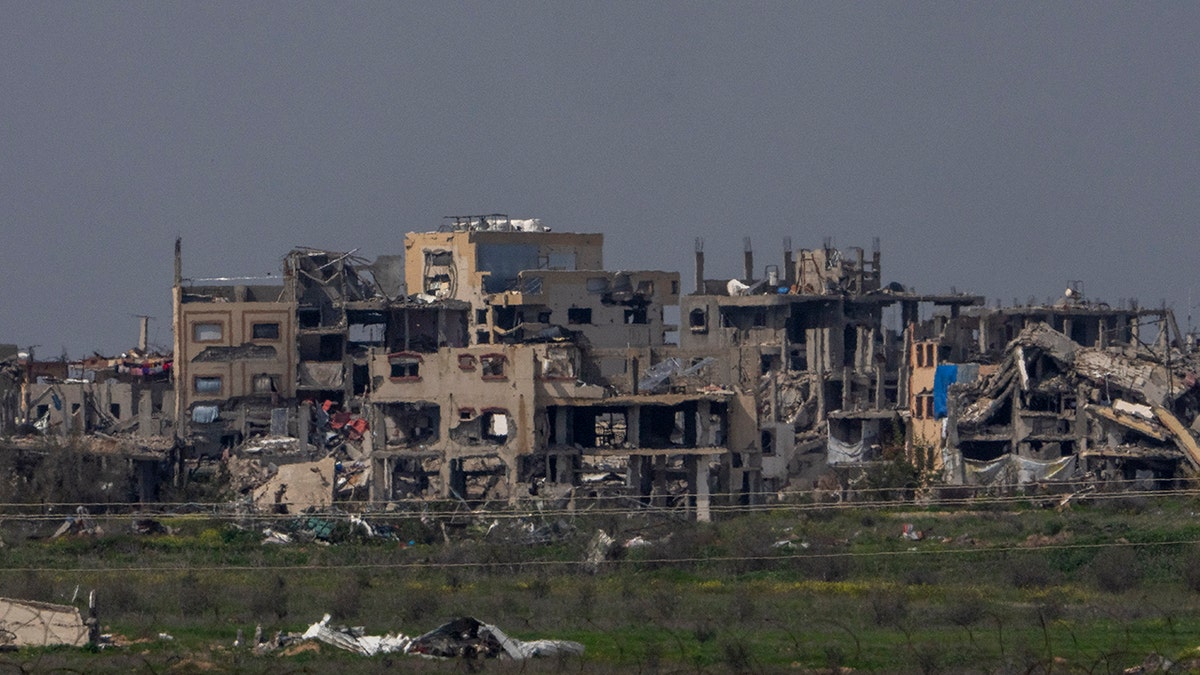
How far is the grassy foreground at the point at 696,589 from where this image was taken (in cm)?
3344

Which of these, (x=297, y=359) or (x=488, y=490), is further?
(x=297, y=359)

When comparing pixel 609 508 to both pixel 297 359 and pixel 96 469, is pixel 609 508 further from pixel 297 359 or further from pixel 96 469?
pixel 297 359

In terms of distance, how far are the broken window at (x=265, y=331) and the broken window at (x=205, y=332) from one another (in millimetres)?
1371

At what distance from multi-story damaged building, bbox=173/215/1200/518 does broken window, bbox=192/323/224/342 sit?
0.27ft

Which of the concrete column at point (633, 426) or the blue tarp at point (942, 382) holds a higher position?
the blue tarp at point (942, 382)

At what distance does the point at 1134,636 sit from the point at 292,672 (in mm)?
13822

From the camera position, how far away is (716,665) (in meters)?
32.5

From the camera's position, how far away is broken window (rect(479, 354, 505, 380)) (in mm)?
63688

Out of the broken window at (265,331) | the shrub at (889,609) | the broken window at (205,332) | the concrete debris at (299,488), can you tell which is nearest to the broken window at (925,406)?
the concrete debris at (299,488)

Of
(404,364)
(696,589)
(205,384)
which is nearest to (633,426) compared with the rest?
(404,364)

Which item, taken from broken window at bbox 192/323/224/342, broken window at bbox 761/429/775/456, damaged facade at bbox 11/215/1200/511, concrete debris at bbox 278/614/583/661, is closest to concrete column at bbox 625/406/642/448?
damaged facade at bbox 11/215/1200/511

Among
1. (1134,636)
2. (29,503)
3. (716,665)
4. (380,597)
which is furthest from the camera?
(29,503)

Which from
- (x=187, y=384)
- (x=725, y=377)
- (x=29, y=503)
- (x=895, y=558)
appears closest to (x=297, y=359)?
(x=187, y=384)

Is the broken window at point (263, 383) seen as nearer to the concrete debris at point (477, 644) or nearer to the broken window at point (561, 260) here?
the broken window at point (561, 260)
